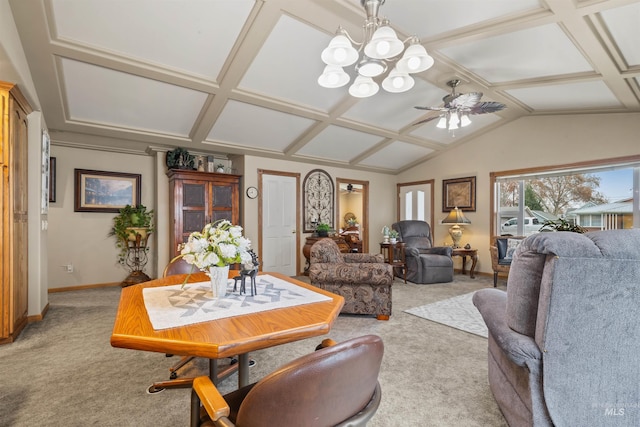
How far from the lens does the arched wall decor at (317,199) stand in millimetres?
6012

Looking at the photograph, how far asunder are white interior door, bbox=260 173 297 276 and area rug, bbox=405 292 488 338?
2.79 metres

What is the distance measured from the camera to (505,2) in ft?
7.89

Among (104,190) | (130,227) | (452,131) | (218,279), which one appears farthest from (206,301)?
(452,131)

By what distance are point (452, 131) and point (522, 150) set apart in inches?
48.6

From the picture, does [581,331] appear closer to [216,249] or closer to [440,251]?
[216,249]

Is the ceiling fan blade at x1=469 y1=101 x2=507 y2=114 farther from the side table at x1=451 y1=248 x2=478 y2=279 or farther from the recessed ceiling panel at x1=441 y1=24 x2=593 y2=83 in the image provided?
the side table at x1=451 y1=248 x2=478 y2=279

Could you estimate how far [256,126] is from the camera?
4.48 metres

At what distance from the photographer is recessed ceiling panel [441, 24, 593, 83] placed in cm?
280

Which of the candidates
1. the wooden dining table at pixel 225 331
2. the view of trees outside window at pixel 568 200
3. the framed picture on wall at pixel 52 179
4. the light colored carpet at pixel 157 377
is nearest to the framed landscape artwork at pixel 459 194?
the view of trees outside window at pixel 568 200

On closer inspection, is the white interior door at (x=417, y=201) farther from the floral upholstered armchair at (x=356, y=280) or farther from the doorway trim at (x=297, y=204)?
the floral upholstered armchair at (x=356, y=280)

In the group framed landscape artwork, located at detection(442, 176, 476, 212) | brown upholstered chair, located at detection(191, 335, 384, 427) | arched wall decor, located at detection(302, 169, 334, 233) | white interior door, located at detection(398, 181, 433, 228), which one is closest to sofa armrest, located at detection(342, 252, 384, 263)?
arched wall decor, located at detection(302, 169, 334, 233)

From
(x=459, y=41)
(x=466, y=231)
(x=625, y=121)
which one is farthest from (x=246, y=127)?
(x=625, y=121)

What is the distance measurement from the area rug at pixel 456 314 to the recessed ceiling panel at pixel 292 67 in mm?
3009

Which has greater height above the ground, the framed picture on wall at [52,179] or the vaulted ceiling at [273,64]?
the vaulted ceiling at [273,64]
